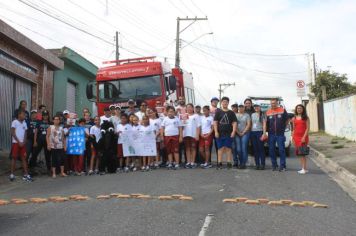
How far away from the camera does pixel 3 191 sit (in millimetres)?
9719

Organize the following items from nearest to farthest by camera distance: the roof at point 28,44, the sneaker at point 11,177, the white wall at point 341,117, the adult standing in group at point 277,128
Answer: the sneaker at point 11,177 → the adult standing in group at point 277,128 → the roof at point 28,44 → the white wall at point 341,117

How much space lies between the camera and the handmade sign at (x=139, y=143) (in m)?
12.0

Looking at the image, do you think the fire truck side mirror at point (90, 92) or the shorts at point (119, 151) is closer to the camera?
the shorts at point (119, 151)

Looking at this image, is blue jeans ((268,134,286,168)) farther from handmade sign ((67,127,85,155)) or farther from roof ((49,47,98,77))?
roof ((49,47,98,77))

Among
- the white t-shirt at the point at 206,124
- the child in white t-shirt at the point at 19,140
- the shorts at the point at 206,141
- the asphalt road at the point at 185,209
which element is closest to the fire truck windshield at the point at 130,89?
the white t-shirt at the point at 206,124

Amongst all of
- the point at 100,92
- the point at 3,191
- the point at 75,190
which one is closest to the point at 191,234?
the point at 75,190

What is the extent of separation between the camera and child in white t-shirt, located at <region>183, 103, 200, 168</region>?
12.1 meters

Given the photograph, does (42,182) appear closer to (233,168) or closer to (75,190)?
(75,190)

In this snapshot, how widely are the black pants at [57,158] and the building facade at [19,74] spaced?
12.7ft

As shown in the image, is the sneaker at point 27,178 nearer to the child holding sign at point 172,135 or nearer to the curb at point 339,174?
the child holding sign at point 172,135

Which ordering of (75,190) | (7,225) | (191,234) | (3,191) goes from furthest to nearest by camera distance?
(3,191) → (75,190) → (7,225) → (191,234)

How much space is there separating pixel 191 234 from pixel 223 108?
636 cm

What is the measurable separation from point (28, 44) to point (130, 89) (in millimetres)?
4115

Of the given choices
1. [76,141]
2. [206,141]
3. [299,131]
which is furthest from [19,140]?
[299,131]
